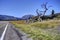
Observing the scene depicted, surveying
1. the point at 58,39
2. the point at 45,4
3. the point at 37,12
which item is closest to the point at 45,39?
the point at 58,39

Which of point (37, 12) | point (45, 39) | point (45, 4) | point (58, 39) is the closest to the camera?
point (58, 39)

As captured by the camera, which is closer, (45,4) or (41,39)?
(41,39)

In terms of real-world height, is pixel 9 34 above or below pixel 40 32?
above

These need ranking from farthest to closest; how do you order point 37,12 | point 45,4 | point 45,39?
1. point 37,12
2. point 45,4
3. point 45,39

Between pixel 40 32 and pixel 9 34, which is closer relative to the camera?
pixel 9 34

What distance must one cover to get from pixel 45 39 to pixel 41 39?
0.96ft

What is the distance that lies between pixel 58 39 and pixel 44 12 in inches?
2229

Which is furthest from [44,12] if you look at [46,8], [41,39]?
[41,39]

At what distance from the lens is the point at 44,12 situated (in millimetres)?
69750

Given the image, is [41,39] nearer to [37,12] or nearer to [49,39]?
[49,39]

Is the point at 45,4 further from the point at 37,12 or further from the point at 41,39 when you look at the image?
the point at 41,39

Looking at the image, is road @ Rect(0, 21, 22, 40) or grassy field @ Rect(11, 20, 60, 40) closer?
grassy field @ Rect(11, 20, 60, 40)

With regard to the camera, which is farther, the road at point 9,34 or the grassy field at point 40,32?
the road at point 9,34

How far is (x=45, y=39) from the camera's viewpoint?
1432cm
